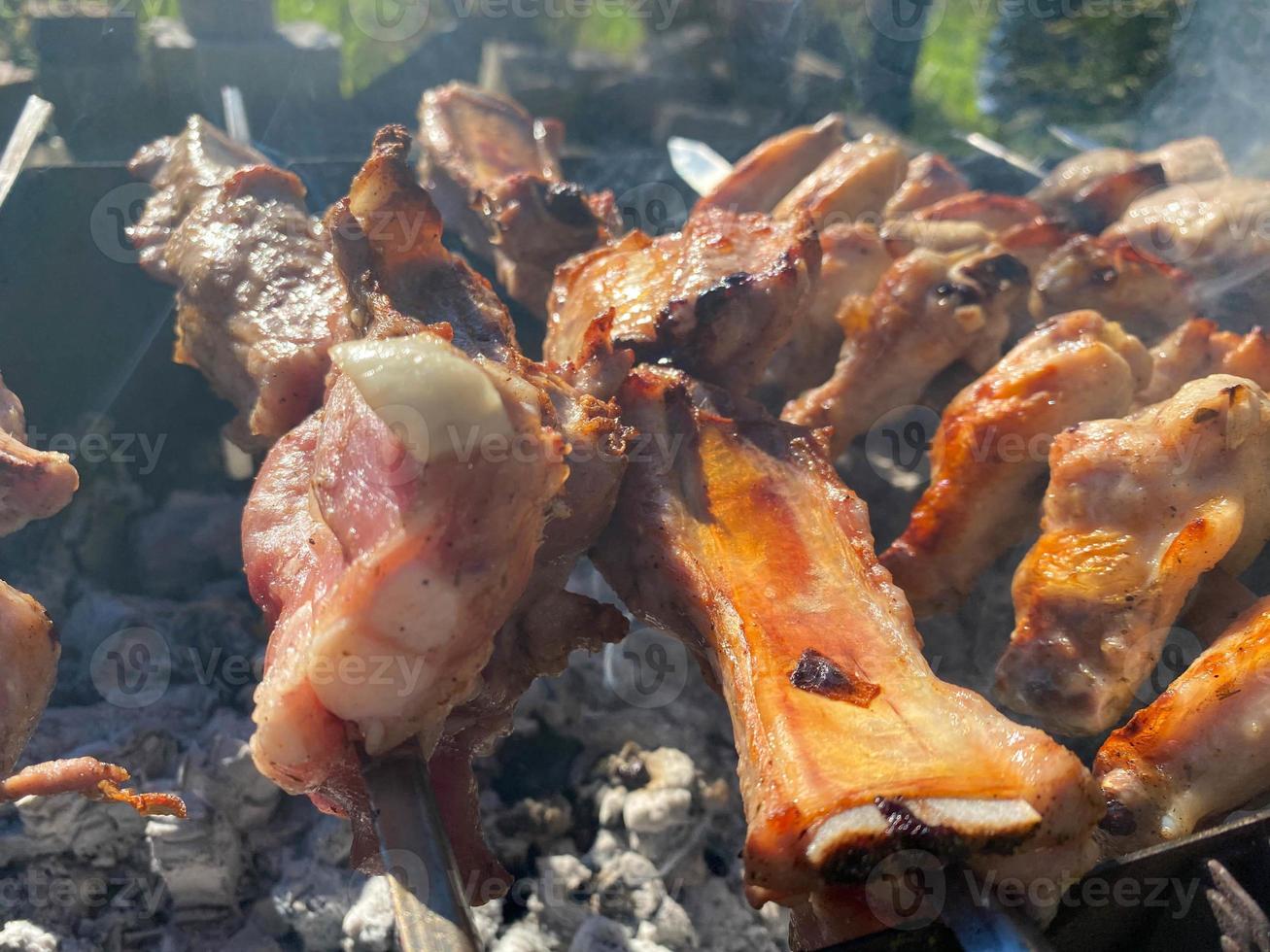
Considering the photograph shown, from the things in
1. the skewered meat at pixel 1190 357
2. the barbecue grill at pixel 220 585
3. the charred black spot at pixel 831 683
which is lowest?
the barbecue grill at pixel 220 585

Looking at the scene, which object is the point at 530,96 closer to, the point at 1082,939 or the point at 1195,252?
the point at 1195,252

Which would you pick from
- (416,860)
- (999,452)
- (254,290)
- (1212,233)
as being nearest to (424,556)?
(416,860)

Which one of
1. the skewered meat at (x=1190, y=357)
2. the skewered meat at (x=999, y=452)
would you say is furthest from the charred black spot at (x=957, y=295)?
the skewered meat at (x=1190, y=357)

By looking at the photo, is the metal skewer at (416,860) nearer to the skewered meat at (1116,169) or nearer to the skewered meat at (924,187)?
the skewered meat at (924,187)

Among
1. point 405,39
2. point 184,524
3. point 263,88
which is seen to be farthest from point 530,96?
point 184,524

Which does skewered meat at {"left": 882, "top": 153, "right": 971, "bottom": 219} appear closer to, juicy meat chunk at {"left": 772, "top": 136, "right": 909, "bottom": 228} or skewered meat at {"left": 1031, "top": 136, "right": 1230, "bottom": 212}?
juicy meat chunk at {"left": 772, "top": 136, "right": 909, "bottom": 228}

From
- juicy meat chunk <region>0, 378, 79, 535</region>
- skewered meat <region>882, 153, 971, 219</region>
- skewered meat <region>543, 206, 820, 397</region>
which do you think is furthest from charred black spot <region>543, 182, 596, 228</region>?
juicy meat chunk <region>0, 378, 79, 535</region>
